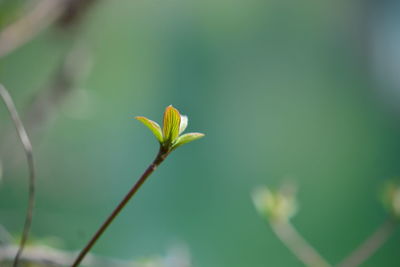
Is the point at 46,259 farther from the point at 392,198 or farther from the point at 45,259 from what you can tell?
the point at 392,198

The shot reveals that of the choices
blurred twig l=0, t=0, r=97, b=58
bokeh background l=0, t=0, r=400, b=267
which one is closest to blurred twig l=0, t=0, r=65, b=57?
blurred twig l=0, t=0, r=97, b=58

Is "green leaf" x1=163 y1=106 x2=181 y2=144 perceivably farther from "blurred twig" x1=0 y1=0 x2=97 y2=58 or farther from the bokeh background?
the bokeh background

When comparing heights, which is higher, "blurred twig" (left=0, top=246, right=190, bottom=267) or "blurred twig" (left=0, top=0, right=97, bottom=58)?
"blurred twig" (left=0, top=0, right=97, bottom=58)

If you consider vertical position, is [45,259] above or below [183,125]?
below

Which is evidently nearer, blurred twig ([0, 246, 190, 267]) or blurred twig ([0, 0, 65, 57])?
blurred twig ([0, 246, 190, 267])

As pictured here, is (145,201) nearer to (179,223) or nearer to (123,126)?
(179,223)

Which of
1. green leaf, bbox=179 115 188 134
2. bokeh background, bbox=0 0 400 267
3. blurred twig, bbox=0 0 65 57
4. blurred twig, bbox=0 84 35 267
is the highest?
blurred twig, bbox=0 0 65 57

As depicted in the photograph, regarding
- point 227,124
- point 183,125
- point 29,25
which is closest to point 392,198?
point 183,125

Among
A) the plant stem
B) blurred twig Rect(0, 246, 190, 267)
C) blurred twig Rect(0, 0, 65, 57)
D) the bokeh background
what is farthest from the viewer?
the bokeh background
